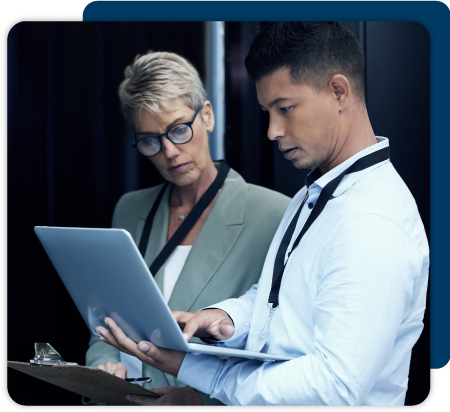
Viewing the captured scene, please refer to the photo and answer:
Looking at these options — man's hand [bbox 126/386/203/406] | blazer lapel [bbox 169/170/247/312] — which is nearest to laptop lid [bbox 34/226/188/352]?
man's hand [bbox 126/386/203/406]

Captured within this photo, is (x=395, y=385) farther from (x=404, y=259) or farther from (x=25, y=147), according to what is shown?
(x=25, y=147)

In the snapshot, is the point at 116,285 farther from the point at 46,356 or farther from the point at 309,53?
the point at 309,53

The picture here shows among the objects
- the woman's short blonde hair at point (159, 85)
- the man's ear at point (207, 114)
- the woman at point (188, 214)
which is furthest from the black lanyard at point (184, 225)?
the woman's short blonde hair at point (159, 85)

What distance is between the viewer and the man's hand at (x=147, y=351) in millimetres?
1314

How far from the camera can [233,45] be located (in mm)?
2359

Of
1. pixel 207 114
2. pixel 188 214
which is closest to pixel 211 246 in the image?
pixel 188 214

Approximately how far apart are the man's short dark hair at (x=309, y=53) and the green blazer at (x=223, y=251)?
628 mm

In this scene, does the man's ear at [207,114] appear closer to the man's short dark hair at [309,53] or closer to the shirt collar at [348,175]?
the man's short dark hair at [309,53]

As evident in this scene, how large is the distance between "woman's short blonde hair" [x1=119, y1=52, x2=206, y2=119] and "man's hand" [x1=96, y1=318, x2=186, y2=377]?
828 mm

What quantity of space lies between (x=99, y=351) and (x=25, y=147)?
126 centimetres

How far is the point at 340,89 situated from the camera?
131 cm

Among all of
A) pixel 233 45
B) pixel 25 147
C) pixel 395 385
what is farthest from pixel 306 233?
pixel 25 147

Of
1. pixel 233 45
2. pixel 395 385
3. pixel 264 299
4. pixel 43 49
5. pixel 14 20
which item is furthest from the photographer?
pixel 43 49

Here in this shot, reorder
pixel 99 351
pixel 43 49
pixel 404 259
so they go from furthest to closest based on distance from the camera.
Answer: pixel 43 49 → pixel 99 351 → pixel 404 259
